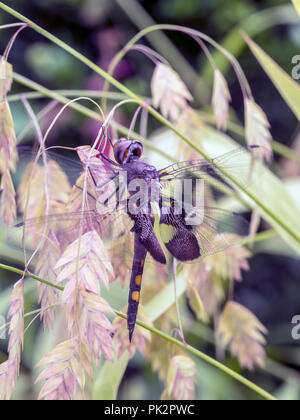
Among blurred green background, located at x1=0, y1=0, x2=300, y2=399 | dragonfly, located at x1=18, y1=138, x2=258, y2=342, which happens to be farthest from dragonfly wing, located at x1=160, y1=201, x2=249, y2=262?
blurred green background, located at x1=0, y1=0, x2=300, y2=399

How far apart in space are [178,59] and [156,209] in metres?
0.98

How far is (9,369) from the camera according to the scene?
418 millimetres

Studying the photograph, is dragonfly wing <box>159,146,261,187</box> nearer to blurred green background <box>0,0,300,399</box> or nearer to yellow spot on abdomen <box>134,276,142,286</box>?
yellow spot on abdomen <box>134,276,142,286</box>

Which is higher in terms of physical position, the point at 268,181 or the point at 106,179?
the point at 268,181

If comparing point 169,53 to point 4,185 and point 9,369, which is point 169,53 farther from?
point 9,369

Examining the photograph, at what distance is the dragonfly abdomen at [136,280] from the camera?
1.58 feet

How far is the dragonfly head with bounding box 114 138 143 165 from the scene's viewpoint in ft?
1.76

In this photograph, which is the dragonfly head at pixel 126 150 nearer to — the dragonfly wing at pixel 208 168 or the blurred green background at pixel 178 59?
the dragonfly wing at pixel 208 168

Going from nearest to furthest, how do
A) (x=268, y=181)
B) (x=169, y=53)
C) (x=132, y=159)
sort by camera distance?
1. (x=132, y=159)
2. (x=268, y=181)
3. (x=169, y=53)

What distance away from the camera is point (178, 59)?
143 cm

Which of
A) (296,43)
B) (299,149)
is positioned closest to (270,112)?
(296,43)

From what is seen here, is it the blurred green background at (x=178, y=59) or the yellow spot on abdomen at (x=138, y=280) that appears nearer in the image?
the yellow spot on abdomen at (x=138, y=280)

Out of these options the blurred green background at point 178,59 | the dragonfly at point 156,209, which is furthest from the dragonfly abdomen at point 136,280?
the blurred green background at point 178,59

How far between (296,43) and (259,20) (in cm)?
21
